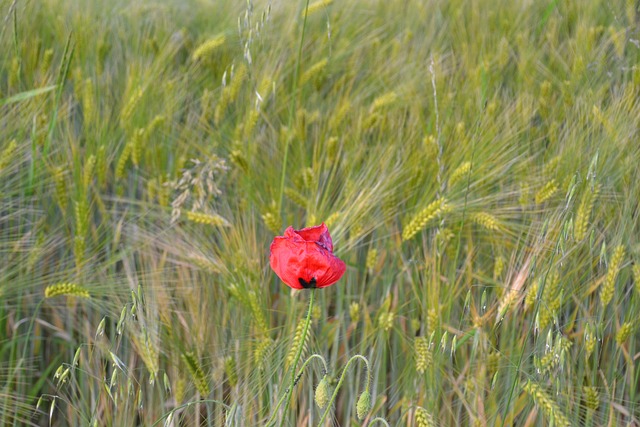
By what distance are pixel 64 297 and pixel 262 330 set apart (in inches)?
15.5

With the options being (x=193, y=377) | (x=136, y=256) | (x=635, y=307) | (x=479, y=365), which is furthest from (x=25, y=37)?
(x=635, y=307)

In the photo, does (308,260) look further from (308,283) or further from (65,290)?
(65,290)

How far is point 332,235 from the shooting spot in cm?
114

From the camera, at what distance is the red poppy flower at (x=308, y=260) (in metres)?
0.79

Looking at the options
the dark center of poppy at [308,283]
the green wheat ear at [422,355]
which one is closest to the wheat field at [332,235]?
the green wheat ear at [422,355]

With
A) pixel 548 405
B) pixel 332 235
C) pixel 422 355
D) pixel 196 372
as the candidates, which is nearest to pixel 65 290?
pixel 196 372

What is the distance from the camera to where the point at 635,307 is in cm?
112

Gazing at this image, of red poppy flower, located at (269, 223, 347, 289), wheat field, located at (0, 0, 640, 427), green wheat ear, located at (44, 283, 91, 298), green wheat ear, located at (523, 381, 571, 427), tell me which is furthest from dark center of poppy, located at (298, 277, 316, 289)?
green wheat ear, located at (44, 283, 91, 298)

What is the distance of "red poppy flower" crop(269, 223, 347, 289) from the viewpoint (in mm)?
789

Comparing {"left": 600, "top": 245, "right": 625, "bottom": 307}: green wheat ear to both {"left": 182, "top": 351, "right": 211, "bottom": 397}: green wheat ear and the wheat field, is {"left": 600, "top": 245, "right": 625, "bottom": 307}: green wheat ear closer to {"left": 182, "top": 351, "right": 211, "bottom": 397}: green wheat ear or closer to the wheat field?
the wheat field

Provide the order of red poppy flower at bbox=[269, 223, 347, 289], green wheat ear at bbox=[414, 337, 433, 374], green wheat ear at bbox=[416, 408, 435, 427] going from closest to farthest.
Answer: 1. red poppy flower at bbox=[269, 223, 347, 289]
2. green wheat ear at bbox=[416, 408, 435, 427]
3. green wheat ear at bbox=[414, 337, 433, 374]

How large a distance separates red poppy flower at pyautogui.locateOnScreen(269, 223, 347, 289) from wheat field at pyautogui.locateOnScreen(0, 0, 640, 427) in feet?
0.61

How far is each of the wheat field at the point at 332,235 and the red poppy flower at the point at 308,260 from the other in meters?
0.18

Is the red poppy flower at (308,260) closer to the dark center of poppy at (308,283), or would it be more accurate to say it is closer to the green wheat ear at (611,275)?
the dark center of poppy at (308,283)
